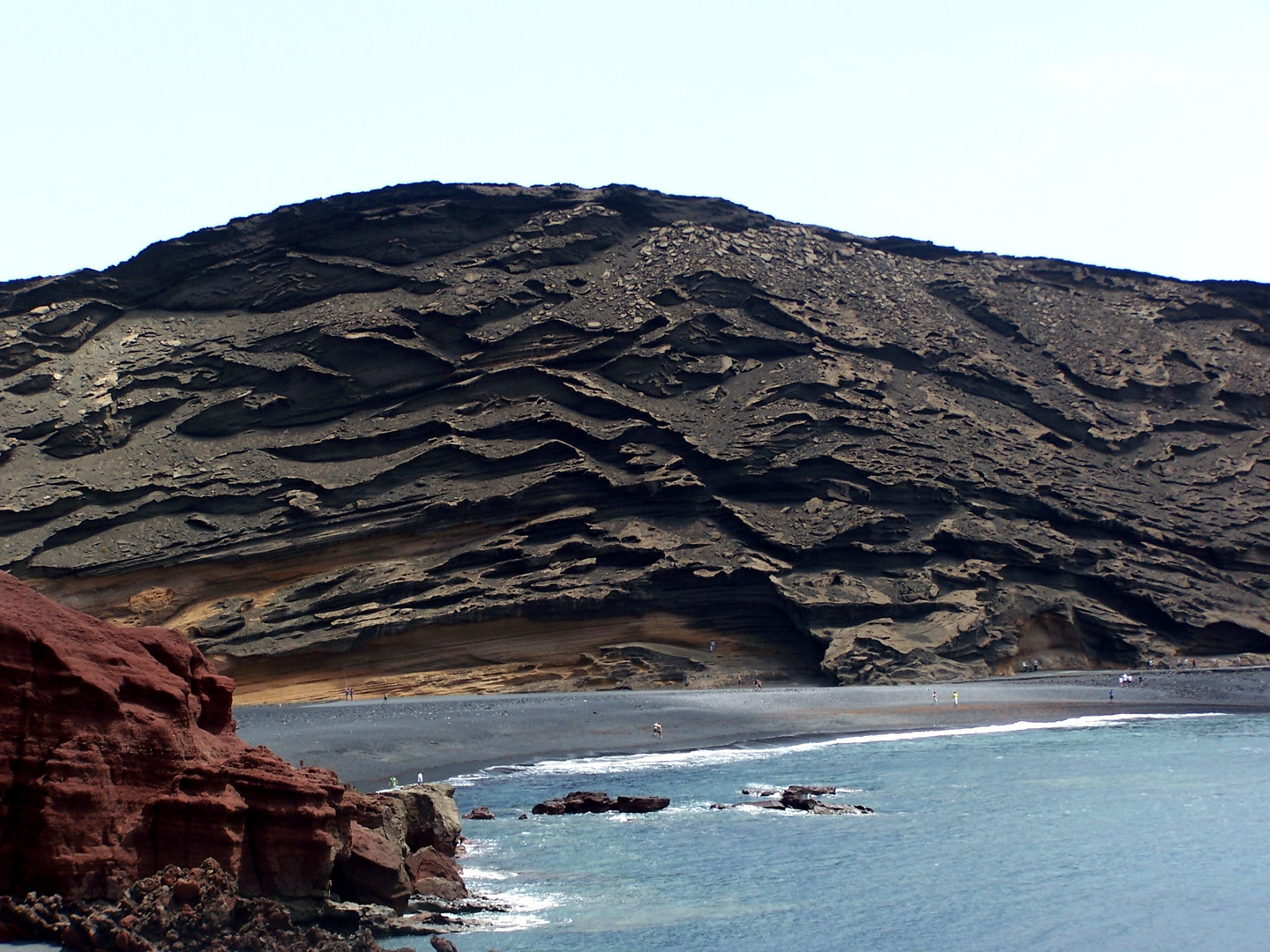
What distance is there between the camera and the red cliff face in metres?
10.8

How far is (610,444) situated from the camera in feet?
157

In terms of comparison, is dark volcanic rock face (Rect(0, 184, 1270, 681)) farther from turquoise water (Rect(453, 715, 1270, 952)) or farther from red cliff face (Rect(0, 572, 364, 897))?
red cliff face (Rect(0, 572, 364, 897))

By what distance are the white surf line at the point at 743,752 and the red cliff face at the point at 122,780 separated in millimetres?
16060

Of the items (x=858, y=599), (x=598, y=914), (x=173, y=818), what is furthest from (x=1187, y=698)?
(x=173, y=818)

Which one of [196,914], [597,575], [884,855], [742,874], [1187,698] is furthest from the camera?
[597,575]

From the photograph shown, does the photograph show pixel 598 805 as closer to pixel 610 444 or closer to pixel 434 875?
pixel 434 875

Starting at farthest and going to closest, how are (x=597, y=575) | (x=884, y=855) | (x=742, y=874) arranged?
(x=597, y=575) → (x=884, y=855) → (x=742, y=874)

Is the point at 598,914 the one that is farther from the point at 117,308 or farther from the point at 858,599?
the point at 117,308

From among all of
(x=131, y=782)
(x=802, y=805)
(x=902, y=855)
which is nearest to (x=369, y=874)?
(x=131, y=782)

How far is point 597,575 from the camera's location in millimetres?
43938

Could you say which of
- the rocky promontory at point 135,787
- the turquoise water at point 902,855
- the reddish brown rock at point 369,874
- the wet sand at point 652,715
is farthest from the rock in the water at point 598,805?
the rocky promontory at point 135,787

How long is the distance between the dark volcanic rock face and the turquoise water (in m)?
13.6

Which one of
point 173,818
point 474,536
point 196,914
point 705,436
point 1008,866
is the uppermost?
point 705,436

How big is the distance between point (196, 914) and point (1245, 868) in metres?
16.7
